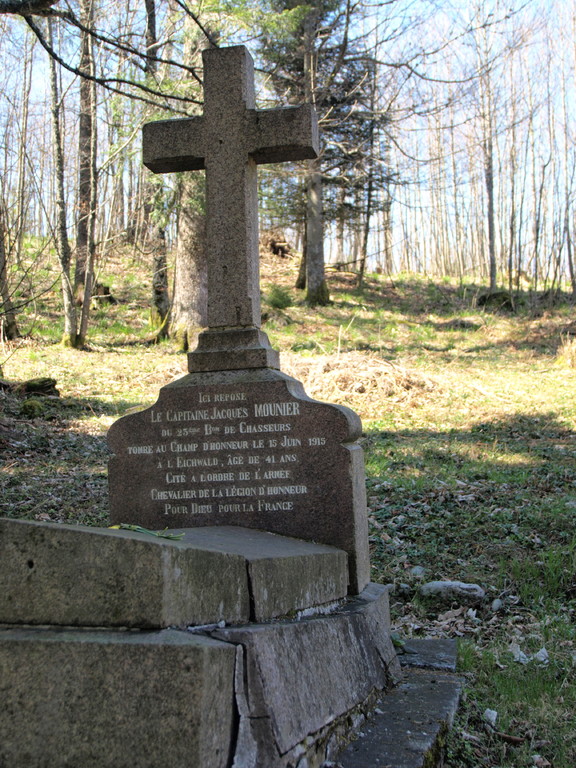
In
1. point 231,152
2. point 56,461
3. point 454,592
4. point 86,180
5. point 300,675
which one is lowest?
point 454,592

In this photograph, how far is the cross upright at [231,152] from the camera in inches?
194

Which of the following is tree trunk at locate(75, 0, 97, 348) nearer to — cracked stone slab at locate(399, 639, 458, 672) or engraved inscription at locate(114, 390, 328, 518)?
engraved inscription at locate(114, 390, 328, 518)

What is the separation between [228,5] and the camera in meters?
13.9

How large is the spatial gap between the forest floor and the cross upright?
2.66m

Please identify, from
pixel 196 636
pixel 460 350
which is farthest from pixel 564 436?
pixel 196 636

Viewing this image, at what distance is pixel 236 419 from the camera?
4.58 meters

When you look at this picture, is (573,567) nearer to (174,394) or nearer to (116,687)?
(174,394)

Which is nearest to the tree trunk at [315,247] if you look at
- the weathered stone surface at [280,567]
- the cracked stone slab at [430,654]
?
the cracked stone slab at [430,654]

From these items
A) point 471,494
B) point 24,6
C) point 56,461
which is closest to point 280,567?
point 471,494

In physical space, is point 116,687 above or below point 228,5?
below

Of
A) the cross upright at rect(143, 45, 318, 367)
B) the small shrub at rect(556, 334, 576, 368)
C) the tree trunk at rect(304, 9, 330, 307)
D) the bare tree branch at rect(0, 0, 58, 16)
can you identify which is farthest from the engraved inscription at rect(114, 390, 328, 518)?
the tree trunk at rect(304, 9, 330, 307)

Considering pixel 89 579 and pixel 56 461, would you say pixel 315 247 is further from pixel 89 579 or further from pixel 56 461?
pixel 89 579

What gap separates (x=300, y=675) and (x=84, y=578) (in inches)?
38.2

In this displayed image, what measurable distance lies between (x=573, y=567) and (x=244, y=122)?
426cm
